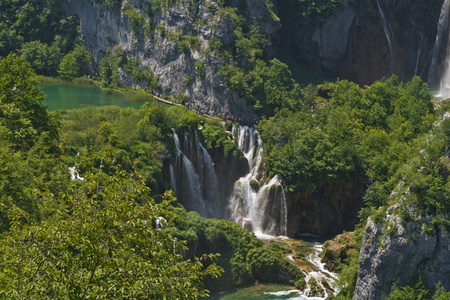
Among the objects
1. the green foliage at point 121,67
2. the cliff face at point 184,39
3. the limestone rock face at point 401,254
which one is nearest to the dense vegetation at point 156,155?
the green foliage at point 121,67

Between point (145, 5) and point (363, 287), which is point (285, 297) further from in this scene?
point (145, 5)

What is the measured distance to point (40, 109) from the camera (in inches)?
1496

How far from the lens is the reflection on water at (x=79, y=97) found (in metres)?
60.0

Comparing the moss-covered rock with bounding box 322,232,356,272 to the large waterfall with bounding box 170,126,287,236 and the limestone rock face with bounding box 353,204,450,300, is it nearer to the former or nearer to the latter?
the limestone rock face with bounding box 353,204,450,300

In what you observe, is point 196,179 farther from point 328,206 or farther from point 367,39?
point 367,39

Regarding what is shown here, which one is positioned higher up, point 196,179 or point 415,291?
point 196,179

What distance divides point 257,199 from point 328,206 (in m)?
6.09

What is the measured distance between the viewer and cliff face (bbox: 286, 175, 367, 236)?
49.4 meters

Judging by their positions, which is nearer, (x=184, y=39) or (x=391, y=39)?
(x=184, y=39)

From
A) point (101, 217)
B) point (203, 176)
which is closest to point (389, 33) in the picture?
point (203, 176)

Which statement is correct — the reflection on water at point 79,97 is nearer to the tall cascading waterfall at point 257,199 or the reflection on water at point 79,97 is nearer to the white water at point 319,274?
the tall cascading waterfall at point 257,199

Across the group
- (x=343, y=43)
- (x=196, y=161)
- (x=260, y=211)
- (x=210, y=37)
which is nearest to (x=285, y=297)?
(x=260, y=211)

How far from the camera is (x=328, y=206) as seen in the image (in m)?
49.8

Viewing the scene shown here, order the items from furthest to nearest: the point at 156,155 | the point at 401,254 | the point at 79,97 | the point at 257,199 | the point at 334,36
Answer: the point at 334,36 < the point at 79,97 < the point at 257,199 < the point at 156,155 < the point at 401,254
